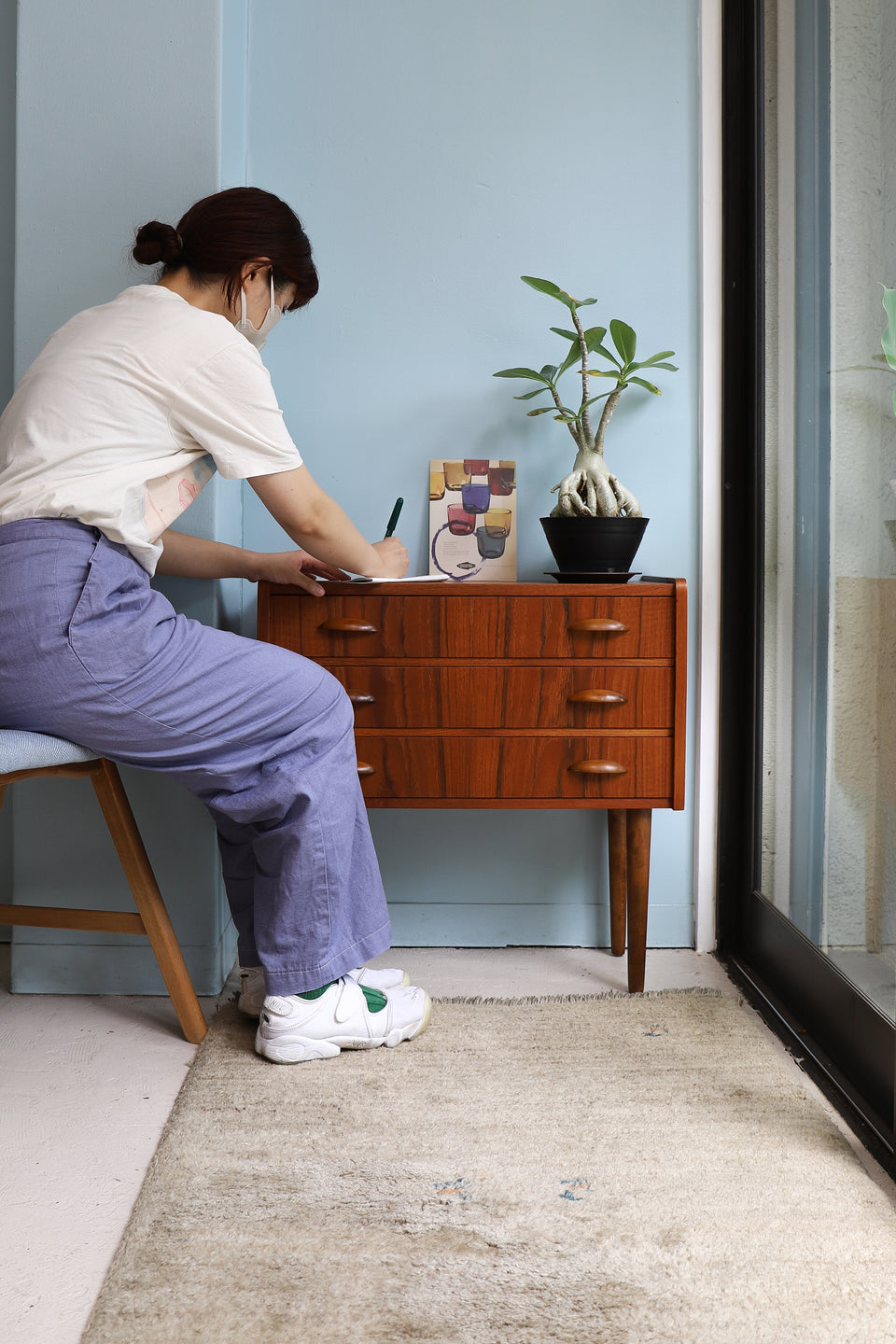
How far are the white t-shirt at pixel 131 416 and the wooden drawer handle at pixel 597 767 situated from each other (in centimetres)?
69

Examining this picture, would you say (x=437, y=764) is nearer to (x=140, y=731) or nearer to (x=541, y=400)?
(x=140, y=731)

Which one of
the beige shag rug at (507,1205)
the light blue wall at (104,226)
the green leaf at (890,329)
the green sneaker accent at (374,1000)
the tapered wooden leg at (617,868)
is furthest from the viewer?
the tapered wooden leg at (617,868)

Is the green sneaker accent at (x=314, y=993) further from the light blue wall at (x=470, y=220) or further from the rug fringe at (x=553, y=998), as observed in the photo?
the light blue wall at (x=470, y=220)

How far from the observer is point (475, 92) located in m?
2.05

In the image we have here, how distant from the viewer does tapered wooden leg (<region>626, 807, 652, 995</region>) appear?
5.90 ft

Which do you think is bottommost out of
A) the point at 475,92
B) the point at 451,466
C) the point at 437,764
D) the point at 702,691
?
the point at 437,764

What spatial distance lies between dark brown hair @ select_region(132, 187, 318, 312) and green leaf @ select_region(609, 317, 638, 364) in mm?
612

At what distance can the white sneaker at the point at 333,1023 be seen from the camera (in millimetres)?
1546

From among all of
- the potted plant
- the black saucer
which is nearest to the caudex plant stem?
the potted plant

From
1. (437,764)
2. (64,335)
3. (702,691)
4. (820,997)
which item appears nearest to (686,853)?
(702,691)

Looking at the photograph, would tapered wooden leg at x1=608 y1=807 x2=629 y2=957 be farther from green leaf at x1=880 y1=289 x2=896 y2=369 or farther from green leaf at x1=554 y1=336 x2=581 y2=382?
green leaf at x1=880 y1=289 x2=896 y2=369

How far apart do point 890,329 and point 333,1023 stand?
1.27 m

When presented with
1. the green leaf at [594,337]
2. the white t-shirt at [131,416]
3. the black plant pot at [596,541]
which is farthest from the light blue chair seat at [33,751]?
the green leaf at [594,337]

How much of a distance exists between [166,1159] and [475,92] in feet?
6.49
